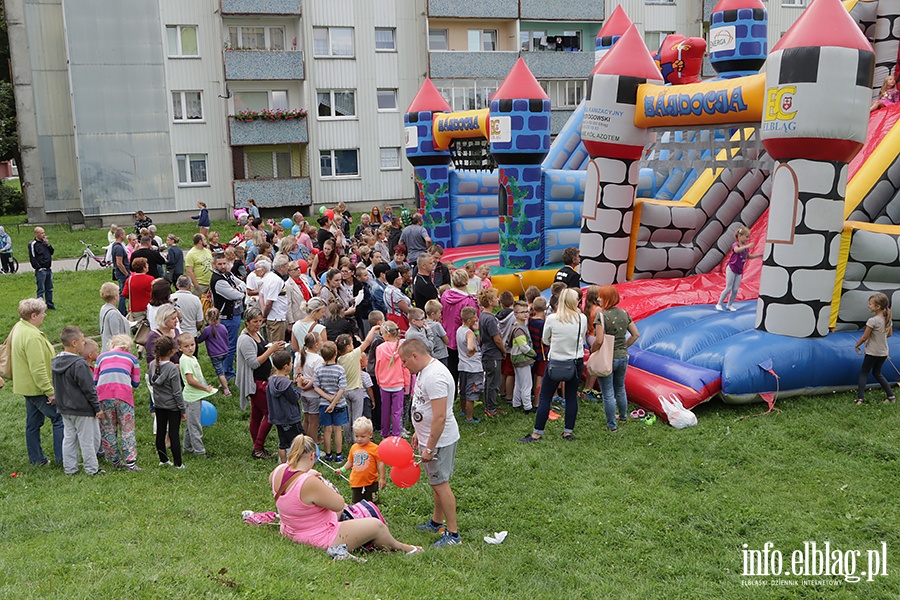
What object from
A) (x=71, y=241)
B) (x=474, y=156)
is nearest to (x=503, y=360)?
(x=474, y=156)

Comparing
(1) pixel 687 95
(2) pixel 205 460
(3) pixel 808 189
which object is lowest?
(2) pixel 205 460

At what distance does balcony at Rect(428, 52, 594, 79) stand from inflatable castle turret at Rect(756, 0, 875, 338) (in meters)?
23.0

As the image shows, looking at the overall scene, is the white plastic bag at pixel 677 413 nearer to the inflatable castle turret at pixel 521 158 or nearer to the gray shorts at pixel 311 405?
the gray shorts at pixel 311 405

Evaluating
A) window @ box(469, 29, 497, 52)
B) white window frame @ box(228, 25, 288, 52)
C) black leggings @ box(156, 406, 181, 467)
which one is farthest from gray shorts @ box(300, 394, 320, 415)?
window @ box(469, 29, 497, 52)

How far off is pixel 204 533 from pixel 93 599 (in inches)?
49.7

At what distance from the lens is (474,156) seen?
1662 cm

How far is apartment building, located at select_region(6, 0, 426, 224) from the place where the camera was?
27.2 meters

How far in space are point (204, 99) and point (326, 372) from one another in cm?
2361

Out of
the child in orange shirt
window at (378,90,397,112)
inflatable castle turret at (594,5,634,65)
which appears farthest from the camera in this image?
window at (378,90,397,112)

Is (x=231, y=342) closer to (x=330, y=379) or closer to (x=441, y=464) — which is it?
(x=330, y=379)

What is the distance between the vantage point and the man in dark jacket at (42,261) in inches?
574

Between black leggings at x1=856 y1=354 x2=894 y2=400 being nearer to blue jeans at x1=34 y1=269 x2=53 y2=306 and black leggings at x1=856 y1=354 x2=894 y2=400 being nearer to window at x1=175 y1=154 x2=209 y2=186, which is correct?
blue jeans at x1=34 y1=269 x2=53 y2=306

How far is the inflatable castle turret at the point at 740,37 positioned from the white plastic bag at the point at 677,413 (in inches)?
397

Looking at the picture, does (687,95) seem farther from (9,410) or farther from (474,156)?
(9,410)
